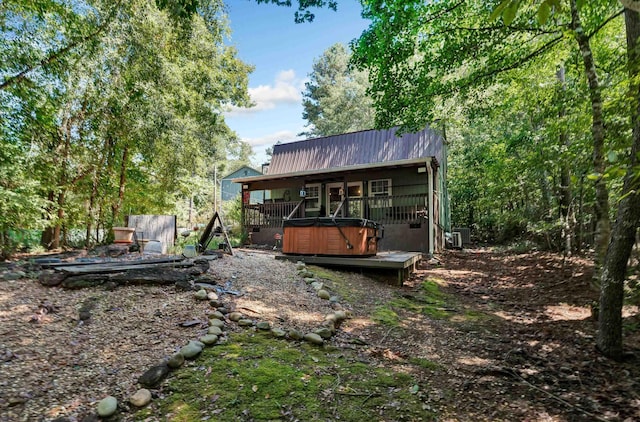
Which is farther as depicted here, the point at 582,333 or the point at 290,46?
the point at 290,46

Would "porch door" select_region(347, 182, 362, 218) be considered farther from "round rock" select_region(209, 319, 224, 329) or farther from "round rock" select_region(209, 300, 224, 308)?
"round rock" select_region(209, 319, 224, 329)

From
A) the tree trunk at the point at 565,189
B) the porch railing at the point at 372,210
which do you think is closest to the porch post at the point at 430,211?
the porch railing at the point at 372,210

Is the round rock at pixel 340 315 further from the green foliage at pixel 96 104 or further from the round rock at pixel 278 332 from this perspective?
the green foliage at pixel 96 104

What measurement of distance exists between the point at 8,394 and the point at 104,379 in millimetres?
536

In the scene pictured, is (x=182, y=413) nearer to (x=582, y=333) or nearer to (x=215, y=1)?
(x=582, y=333)

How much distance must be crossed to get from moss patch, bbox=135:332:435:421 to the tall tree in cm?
2534

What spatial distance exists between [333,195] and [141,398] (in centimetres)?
1166

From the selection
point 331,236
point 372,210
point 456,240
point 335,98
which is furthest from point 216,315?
point 335,98

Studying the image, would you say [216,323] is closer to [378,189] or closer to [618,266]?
[618,266]

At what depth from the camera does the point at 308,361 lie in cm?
292

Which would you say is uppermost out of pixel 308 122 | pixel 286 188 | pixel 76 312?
pixel 308 122

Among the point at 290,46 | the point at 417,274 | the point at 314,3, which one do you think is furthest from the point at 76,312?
the point at 290,46

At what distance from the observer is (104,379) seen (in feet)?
7.92

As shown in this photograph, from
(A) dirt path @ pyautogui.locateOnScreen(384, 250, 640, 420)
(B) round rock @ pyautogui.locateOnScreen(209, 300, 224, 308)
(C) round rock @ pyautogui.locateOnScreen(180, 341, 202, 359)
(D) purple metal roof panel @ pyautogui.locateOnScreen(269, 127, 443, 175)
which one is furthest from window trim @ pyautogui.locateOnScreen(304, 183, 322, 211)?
(C) round rock @ pyautogui.locateOnScreen(180, 341, 202, 359)
